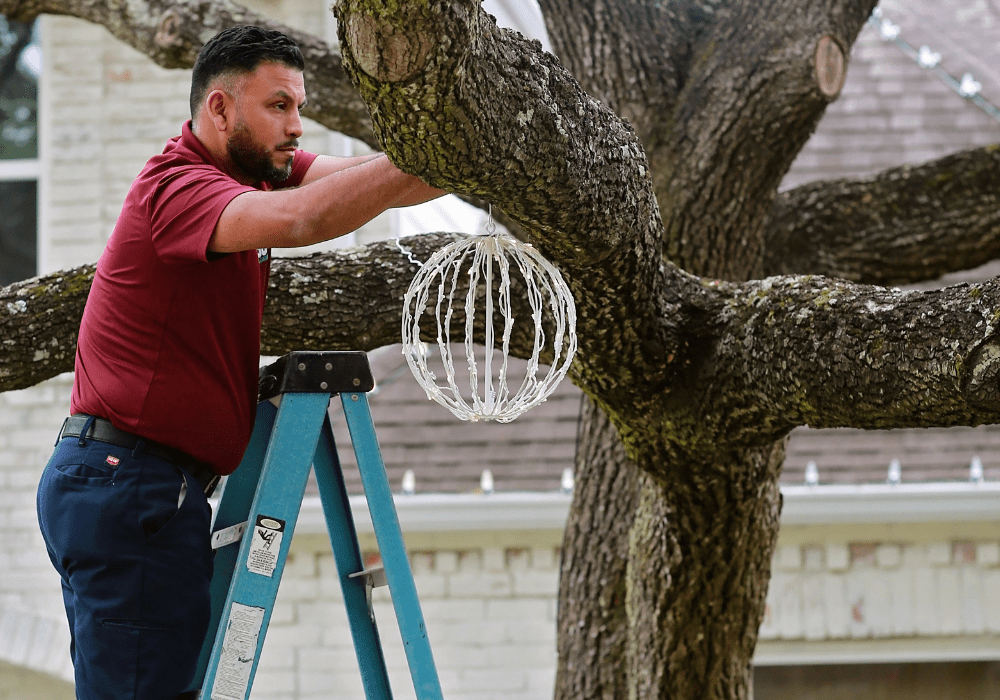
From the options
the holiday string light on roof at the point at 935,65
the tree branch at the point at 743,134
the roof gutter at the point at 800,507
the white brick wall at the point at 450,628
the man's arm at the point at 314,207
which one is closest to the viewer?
the man's arm at the point at 314,207

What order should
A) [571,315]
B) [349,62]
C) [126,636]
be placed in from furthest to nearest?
[571,315], [126,636], [349,62]

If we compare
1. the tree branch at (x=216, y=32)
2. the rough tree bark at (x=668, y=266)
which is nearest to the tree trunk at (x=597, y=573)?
the rough tree bark at (x=668, y=266)

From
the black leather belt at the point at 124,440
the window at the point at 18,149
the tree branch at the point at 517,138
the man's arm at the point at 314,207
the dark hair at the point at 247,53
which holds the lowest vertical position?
the black leather belt at the point at 124,440

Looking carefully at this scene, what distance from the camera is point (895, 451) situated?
5574 millimetres

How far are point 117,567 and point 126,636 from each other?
0.42 ft

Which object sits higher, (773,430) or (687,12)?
(687,12)

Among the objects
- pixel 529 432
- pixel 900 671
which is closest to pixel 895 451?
pixel 900 671

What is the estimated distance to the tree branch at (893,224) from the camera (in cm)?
397

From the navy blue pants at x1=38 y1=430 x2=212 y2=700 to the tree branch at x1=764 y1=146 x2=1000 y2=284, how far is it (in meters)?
2.56

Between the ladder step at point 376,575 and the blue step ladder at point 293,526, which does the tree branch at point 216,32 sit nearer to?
the blue step ladder at point 293,526

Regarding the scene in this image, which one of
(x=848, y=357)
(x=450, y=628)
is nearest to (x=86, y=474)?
(x=848, y=357)

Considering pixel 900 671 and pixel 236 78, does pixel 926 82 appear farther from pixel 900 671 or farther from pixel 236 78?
pixel 236 78

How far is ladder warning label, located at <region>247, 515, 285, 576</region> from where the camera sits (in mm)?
2164

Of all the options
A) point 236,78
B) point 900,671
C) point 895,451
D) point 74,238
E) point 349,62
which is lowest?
point 900,671
